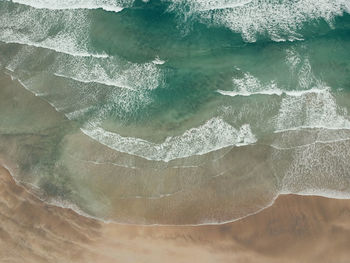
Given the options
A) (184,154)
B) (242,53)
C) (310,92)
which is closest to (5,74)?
(184,154)

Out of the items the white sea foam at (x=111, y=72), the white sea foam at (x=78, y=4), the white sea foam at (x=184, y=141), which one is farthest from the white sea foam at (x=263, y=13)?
the white sea foam at (x=184, y=141)

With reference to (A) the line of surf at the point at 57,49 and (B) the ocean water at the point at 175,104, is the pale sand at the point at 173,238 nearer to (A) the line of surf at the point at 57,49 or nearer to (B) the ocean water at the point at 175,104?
(B) the ocean water at the point at 175,104

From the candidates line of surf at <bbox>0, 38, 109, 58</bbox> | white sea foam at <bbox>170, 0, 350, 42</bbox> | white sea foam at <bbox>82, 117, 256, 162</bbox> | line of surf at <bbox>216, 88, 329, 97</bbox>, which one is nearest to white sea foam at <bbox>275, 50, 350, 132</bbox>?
line of surf at <bbox>216, 88, 329, 97</bbox>

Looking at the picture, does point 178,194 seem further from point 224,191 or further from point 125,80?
point 125,80

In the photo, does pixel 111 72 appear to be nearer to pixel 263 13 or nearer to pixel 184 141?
pixel 184 141

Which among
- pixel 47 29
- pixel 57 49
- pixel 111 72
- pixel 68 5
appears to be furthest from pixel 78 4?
pixel 111 72

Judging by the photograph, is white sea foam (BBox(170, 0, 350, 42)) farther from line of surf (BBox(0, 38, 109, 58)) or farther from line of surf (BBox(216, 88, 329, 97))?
line of surf (BBox(0, 38, 109, 58))
